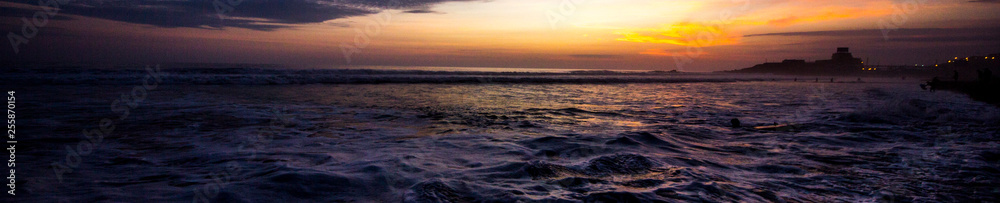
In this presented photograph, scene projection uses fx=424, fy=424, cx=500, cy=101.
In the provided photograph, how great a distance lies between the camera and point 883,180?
4.02 metres

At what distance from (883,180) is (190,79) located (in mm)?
27833

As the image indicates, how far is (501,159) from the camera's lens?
5.01 m

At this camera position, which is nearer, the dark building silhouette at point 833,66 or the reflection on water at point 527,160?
the reflection on water at point 527,160

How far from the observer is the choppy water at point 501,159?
3.52m

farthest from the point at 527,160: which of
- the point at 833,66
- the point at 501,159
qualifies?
the point at 833,66

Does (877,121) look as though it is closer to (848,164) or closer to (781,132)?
(781,132)

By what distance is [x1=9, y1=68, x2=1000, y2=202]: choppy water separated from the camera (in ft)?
11.6

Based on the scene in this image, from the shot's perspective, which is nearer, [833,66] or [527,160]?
[527,160]

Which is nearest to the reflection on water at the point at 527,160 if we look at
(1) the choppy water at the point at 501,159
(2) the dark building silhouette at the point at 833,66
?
(1) the choppy water at the point at 501,159

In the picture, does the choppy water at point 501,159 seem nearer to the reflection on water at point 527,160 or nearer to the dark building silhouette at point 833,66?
the reflection on water at point 527,160

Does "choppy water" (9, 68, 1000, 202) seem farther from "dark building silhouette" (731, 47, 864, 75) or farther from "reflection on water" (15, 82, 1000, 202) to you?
"dark building silhouette" (731, 47, 864, 75)

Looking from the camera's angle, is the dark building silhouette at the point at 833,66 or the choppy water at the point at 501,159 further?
the dark building silhouette at the point at 833,66

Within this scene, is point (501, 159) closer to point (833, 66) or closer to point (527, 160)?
point (527, 160)

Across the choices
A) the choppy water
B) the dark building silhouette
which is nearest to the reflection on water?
the choppy water
